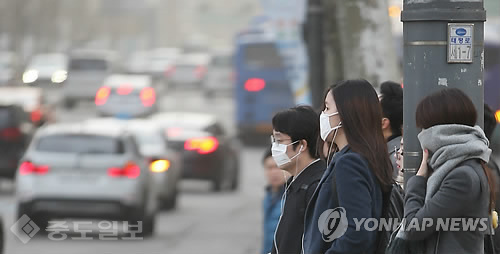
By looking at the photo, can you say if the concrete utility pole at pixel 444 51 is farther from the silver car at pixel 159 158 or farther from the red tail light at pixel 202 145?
the red tail light at pixel 202 145

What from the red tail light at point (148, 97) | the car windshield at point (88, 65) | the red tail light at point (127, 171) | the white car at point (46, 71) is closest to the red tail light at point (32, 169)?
the red tail light at point (127, 171)

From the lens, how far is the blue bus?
119 ft

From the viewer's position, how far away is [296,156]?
6.13m

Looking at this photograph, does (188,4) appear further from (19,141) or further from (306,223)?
(306,223)

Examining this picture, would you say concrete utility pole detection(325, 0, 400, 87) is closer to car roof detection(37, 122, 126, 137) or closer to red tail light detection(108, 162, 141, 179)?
red tail light detection(108, 162, 141, 179)

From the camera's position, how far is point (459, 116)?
493cm

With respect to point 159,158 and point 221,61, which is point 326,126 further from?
point 221,61

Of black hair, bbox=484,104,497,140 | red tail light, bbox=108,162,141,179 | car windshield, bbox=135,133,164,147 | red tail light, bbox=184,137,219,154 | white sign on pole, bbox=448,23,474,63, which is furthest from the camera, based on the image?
red tail light, bbox=184,137,219,154

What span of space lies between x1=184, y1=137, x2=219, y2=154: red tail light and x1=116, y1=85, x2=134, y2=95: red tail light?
18930mm

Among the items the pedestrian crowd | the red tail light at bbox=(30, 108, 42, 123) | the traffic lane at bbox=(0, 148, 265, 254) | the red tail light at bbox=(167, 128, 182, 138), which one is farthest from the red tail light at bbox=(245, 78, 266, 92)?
the pedestrian crowd

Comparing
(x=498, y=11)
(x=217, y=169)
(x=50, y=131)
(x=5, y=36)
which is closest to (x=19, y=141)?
(x=217, y=169)

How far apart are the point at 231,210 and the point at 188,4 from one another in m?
121

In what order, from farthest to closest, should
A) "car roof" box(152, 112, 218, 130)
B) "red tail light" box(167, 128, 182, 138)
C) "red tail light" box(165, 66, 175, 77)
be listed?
"red tail light" box(165, 66, 175, 77) < "car roof" box(152, 112, 218, 130) < "red tail light" box(167, 128, 182, 138)

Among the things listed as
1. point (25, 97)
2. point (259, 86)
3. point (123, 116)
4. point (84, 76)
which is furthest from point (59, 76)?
point (25, 97)
